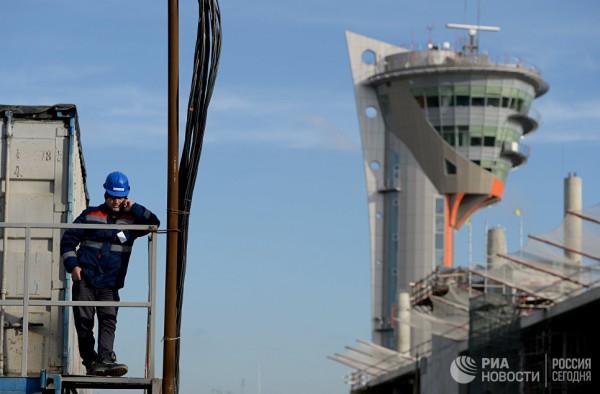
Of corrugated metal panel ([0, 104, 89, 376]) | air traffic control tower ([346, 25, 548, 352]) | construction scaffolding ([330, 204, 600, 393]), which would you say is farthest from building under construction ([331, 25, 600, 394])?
corrugated metal panel ([0, 104, 89, 376])

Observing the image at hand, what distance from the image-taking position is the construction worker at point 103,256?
42.5ft

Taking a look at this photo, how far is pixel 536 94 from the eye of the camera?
12375cm

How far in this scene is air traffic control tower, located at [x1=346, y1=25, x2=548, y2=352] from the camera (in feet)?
382

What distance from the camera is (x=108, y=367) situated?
1271cm

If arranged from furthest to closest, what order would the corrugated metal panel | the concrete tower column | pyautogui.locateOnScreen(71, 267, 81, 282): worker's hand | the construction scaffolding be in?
the concrete tower column → the construction scaffolding → the corrugated metal panel → pyautogui.locateOnScreen(71, 267, 81, 282): worker's hand

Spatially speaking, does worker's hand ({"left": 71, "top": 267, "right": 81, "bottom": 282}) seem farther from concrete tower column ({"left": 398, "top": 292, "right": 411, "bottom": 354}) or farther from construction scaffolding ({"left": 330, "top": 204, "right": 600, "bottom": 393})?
concrete tower column ({"left": 398, "top": 292, "right": 411, "bottom": 354})

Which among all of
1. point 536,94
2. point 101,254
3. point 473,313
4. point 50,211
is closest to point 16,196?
point 50,211

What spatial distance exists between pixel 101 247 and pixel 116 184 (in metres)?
0.62

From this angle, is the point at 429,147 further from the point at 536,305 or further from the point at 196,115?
the point at 196,115

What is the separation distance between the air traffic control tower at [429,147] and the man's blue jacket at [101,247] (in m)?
102

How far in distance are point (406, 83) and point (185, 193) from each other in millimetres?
104867

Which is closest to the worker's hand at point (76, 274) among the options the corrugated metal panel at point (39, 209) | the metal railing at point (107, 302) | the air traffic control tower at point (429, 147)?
the metal railing at point (107, 302)

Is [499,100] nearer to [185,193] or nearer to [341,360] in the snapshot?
[341,360]

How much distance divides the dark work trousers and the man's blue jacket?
95 millimetres
